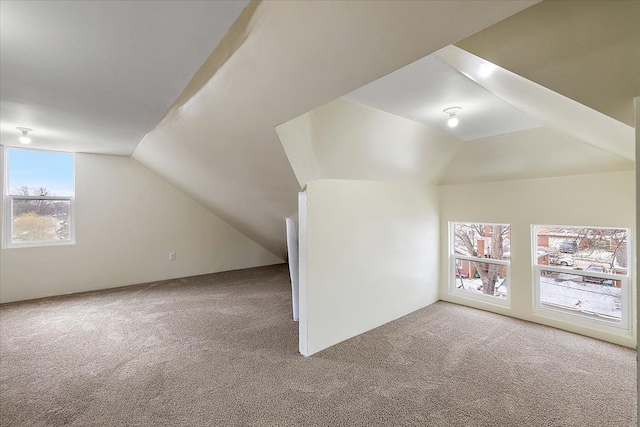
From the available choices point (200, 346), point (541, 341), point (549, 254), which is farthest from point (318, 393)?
point (549, 254)

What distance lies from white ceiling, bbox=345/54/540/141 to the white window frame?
149 cm

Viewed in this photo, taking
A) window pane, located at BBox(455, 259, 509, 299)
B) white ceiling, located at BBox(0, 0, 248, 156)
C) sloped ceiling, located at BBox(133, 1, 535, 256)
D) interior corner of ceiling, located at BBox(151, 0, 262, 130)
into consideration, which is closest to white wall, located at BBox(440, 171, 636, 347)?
window pane, located at BBox(455, 259, 509, 299)

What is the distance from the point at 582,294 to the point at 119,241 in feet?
20.8

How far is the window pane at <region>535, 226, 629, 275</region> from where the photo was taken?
281 centimetres

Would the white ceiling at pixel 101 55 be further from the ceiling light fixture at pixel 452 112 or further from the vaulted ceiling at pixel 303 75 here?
the ceiling light fixture at pixel 452 112

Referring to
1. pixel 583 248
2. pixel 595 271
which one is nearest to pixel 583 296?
pixel 595 271

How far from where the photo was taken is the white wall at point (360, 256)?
8.42 ft

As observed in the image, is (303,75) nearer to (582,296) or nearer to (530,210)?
(530,210)

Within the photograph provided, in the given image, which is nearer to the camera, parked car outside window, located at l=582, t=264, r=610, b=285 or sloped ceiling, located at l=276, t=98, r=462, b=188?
sloped ceiling, located at l=276, t=98, r=462, b=188

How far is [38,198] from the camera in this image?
4.02 metres

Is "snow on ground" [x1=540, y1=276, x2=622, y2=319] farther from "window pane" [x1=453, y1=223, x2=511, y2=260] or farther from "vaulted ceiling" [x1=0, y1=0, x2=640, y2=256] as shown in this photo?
"vaulted ceiling" [x1=0, y1=0, x2=640, y2=256]

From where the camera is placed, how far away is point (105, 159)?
4.50 meters

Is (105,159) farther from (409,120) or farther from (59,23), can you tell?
(409,120)

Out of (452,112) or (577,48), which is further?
(452,112)
